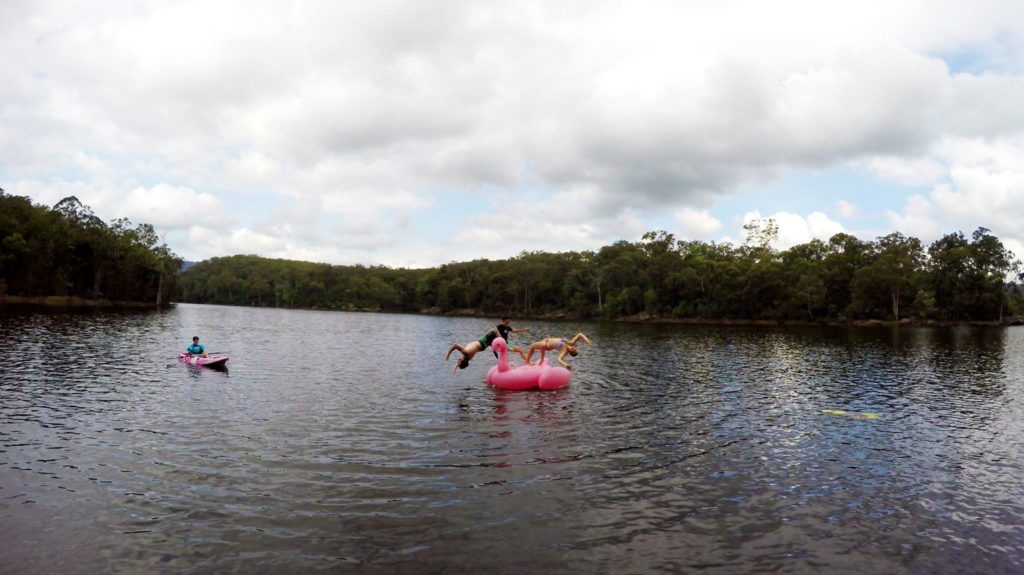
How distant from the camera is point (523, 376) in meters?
25.3

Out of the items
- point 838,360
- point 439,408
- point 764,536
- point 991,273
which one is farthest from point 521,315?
point 764,536

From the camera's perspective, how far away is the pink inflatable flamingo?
25.4m

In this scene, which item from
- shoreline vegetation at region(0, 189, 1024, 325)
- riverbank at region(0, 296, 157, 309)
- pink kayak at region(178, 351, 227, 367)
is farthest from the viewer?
shoreline vegetation at region(0, 189, 1024, 325)

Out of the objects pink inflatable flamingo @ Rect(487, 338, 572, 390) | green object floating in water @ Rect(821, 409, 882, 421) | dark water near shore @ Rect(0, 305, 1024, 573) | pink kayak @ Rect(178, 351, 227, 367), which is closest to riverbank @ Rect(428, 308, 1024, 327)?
dark water near shore @ Rect(0, 305, 1024, 573)

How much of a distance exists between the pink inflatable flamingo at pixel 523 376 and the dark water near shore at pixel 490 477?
932mm

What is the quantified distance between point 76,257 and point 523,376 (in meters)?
131

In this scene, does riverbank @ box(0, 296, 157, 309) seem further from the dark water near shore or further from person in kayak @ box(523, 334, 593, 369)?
person in kayak @ box(523, 334, 593, 369)

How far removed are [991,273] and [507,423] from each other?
140811 millimetres

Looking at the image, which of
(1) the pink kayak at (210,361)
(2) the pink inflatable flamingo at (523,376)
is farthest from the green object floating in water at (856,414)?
(1) the pink kayak at (210,361)

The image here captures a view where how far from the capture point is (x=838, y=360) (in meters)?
42.7

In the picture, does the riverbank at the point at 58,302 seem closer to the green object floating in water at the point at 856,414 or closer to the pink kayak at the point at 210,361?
the pink kayak at the point at 210,361

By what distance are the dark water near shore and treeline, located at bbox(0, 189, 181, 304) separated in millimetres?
100102

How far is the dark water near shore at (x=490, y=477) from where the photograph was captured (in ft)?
29.9

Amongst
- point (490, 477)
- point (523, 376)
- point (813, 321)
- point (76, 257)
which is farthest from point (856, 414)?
point (76, 257)
